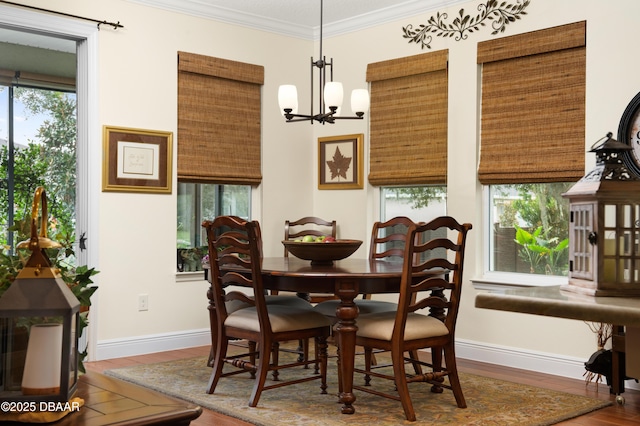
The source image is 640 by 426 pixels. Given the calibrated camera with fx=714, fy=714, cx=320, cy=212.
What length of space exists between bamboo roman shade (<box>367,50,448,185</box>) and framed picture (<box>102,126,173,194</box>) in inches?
64.3

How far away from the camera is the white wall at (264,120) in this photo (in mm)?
4395

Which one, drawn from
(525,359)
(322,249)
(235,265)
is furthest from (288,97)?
(525,359)

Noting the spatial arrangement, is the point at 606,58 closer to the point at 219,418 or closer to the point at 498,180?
the point at 498,180

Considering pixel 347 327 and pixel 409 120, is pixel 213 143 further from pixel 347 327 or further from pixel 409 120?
pixel 347 327

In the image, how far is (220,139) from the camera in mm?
5641

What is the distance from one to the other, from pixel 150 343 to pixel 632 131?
3.54 m

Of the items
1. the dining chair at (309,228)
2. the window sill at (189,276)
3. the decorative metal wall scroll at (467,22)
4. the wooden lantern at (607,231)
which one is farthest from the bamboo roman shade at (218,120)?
the wooden lantern at (607,231)

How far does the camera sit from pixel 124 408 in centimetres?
142

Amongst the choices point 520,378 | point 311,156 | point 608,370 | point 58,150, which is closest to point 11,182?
point 58,150

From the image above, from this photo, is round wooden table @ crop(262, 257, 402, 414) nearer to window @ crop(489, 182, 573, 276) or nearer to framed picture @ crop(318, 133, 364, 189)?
window @ crop(489, 182, 573, 276)

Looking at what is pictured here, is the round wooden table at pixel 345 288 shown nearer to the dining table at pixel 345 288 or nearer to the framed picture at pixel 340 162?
the dining table at pixel 345 288

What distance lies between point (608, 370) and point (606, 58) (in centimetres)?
185

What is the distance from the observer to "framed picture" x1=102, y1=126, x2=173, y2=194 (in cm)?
500

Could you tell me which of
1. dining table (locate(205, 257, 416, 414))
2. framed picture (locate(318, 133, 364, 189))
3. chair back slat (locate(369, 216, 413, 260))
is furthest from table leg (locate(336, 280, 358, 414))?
framed picture (locate(318, 133, 364, 189))
